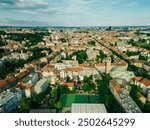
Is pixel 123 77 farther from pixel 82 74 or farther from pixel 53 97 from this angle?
pixel 53 97

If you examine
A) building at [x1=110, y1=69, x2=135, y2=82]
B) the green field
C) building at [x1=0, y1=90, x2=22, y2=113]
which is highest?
building at [x1=0, y1=90, x2=22, y2=113]

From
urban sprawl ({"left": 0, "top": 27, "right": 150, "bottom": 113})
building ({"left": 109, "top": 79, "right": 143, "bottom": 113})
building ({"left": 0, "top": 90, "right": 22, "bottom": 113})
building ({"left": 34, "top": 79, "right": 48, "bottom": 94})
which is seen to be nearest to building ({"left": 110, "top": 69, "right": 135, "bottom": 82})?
urban sprawl ({"left": 0, "top": 27, "right": 150, "bottom": 113})

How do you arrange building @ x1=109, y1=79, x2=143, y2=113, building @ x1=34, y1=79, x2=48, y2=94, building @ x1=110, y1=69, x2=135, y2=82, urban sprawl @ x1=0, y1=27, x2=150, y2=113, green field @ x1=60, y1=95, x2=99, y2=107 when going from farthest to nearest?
building @ x1=110, y1=69, x2=135, y2=82
building @ x1=34, y1=79, x2=48, y2=94
green field @ x1=60, y1=95, x2=99, y2=107
urban sprawl @ x1=0, y1=27, x2=150, y2=113
building @ x1=109, y1=79, x2=143, y2=113

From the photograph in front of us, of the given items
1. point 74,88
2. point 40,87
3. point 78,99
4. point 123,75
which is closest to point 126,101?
point 78,99

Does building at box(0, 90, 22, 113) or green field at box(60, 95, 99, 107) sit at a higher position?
building at box(0, 90, 22, 113)

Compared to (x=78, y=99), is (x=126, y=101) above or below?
A: above

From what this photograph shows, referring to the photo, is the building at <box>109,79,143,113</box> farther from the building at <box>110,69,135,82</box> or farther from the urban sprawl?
the building at <box>110,69,135,82</box>

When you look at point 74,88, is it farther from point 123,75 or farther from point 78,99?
point 123,75

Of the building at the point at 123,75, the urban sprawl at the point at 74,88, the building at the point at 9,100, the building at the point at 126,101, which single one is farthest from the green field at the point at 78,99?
the building at the point at 123,75

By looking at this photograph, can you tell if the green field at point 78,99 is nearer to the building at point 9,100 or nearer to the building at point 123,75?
the building at point 9,100

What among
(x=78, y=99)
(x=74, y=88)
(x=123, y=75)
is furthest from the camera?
(x=123, y=75)

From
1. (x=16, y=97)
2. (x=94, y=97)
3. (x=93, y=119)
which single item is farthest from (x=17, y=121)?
(x=94, y=97)
